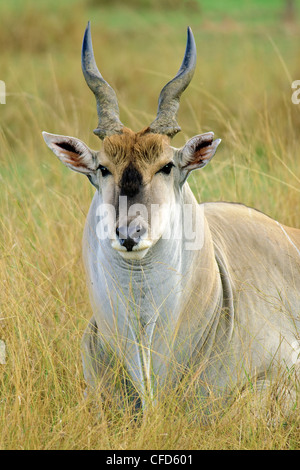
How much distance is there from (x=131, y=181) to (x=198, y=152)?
0.40m

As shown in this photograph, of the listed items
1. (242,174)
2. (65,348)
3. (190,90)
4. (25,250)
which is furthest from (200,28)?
(65,348)

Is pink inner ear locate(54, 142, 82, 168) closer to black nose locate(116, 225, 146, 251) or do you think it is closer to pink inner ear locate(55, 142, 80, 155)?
pink inner ear locate(55, 142, 80, 155)

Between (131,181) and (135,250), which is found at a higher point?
(131,181)

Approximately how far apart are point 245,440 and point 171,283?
2.52 feet

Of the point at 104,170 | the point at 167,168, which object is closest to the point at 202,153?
the point at 167,168

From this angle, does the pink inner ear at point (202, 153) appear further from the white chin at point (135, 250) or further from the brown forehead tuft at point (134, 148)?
the white chin at point (135, 250)

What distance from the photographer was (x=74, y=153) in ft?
13.3

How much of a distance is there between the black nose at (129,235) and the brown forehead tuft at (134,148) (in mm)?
392

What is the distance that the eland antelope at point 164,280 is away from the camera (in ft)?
12.7

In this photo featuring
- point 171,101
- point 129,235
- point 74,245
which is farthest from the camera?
point 74,245

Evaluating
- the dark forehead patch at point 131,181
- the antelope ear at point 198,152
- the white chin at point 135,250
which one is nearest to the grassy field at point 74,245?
the white chin at point 135,250

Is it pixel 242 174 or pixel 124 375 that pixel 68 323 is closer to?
pixel 124 375

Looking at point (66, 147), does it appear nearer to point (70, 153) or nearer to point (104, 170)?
point (70, 153)

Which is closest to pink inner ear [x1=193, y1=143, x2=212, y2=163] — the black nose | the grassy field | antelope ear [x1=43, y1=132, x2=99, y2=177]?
antelope ear [x1=43, y1=132, x2=99, y2=177]
